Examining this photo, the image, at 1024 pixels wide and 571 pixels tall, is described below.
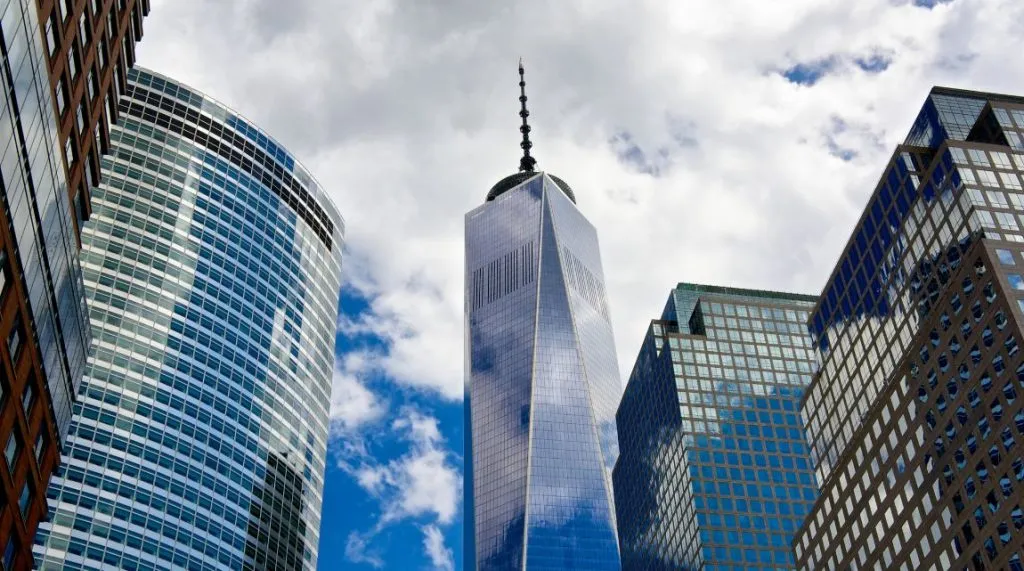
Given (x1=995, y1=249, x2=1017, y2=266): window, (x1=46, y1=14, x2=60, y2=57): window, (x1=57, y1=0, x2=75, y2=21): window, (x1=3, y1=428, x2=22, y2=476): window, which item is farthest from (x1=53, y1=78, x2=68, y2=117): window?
(x1=995, y1=249, x2=1017, y2=266): window

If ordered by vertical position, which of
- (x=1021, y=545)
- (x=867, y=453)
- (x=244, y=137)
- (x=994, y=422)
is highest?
(x=244, y=137)

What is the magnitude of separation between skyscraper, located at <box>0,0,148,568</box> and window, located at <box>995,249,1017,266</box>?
217 ft

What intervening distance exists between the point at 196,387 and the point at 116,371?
1106 centimetres

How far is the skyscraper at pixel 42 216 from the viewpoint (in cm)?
5828

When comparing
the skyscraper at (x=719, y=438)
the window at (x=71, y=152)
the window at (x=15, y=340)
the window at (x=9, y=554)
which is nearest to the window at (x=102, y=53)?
the window at (x=71, y=152)

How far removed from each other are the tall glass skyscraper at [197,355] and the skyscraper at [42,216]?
5595 cm

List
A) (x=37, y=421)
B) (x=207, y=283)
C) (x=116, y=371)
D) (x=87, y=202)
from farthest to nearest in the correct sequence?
(x=207, y=283) < (x=116, y=371) < (x=87, y=202) < (x=37, y=421)

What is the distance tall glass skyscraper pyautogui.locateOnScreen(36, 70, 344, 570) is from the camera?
426 ft

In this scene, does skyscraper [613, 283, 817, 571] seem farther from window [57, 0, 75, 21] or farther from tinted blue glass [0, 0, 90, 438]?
window [57, 0, 75, 21]

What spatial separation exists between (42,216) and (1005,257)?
6916 centimetres

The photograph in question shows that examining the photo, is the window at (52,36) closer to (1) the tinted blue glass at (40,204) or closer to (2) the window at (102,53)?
(1) the tinted blue glass at (40,204)

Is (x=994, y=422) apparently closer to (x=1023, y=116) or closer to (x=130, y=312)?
(x=1023, y=116)

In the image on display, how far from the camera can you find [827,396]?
11994 centimetres

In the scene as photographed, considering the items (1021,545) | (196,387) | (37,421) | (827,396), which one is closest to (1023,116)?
(827,396)
